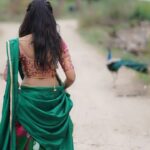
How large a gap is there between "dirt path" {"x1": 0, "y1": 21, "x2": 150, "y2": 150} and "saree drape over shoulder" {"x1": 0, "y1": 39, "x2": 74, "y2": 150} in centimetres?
263

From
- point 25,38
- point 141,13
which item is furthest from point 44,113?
point 141,13

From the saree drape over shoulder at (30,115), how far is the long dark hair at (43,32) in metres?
0.19

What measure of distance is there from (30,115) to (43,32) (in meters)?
0.76

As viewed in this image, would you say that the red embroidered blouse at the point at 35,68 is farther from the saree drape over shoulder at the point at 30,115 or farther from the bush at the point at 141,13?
the bush at the point at 141,13

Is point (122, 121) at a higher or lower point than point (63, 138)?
lower

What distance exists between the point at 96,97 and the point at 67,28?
18258 mm

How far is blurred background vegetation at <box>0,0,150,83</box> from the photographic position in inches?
902

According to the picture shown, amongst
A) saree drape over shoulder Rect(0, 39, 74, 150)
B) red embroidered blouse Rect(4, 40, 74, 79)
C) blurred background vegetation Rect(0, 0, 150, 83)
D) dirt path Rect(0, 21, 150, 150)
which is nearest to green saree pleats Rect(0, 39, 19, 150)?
saree drape over shoulder Rect(0, 39, 74, 150)

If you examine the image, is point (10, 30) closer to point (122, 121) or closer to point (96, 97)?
point (96, 97)

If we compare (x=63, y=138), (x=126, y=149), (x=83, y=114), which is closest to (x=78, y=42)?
(x=83, y=114)

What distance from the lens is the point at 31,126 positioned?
5914 mm

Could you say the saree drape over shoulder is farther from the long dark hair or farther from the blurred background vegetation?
the blurred background vegetation

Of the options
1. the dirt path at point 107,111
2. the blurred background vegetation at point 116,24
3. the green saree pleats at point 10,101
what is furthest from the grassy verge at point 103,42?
the green saree pleats at point 10,101

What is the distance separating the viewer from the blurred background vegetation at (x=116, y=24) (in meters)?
22.9
